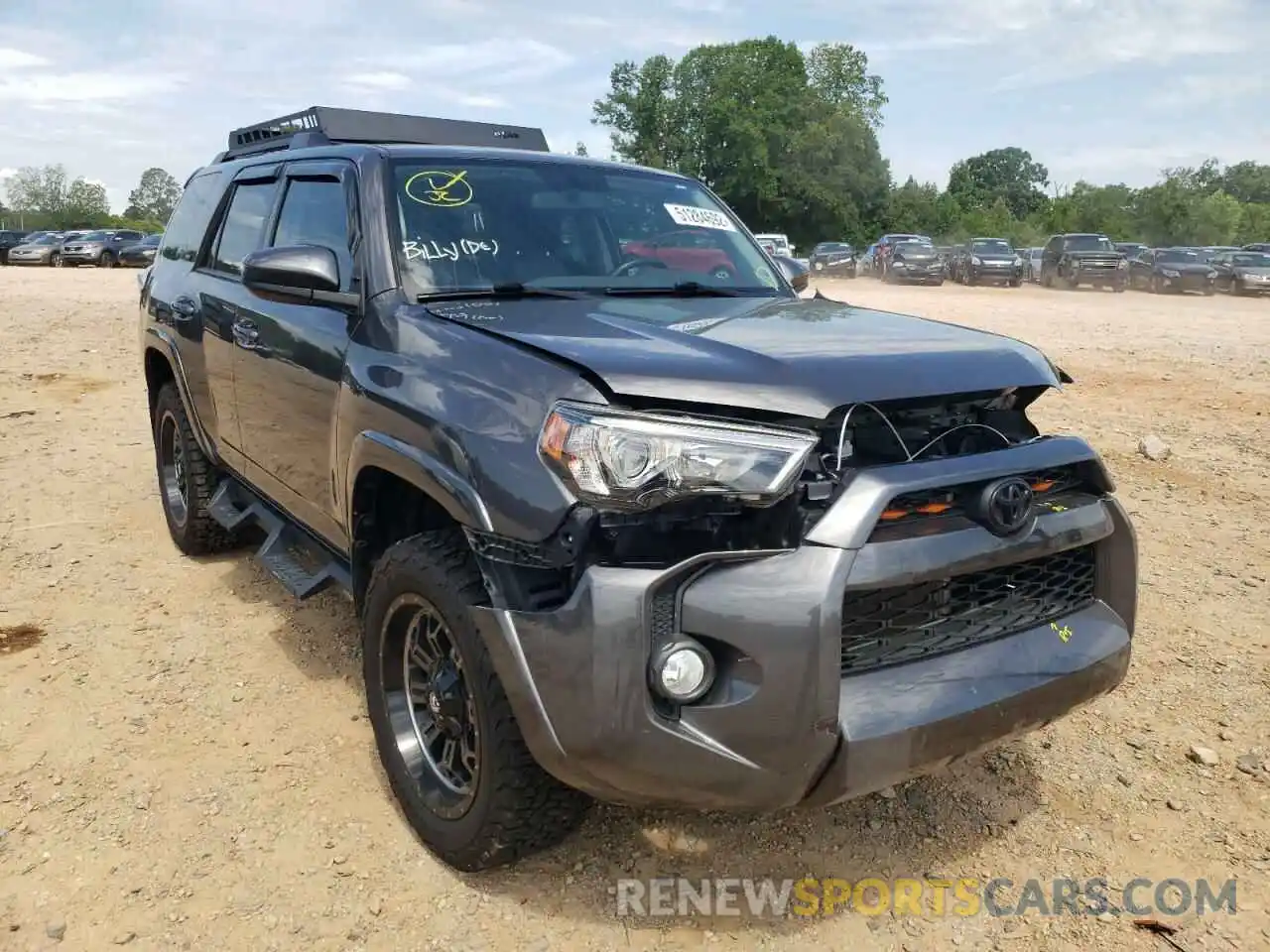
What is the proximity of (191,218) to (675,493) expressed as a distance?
153 inches

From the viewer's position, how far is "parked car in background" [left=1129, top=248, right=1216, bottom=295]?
2891 centimetres

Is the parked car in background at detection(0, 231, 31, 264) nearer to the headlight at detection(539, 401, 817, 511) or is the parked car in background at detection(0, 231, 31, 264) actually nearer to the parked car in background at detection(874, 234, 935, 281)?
the parked car in background at detection(874, 234, 935, 281)

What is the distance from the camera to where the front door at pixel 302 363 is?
10.5 ft

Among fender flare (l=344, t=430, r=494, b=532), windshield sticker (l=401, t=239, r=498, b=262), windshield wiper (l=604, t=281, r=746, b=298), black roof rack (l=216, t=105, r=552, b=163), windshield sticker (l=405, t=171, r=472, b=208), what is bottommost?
fender flare (l=344, t=430, r=494, b=532)

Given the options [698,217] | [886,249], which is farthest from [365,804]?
[886,249]

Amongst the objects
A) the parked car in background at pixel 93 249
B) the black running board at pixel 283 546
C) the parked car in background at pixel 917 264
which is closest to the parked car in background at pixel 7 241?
the parked car in background at pixel 93 249

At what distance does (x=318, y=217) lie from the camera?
356 cm

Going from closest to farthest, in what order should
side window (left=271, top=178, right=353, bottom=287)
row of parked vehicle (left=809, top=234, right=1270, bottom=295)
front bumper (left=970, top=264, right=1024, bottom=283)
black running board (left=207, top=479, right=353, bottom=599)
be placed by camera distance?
side window (left=271, top=178, right=353, bottom=287) < black running board (left=207, top=479, right=353, bottom=599) < row of parked vehicle (left=809, top=234, right=1270, bottom=295) < front bumper (left=970, top=264, right=1024, bottom=283)

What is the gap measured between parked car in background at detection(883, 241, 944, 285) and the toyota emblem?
31311 millimetres

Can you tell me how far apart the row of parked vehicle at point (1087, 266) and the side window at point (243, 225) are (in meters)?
29.8

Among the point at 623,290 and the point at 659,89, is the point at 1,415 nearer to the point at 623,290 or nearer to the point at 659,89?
the point at 623,290

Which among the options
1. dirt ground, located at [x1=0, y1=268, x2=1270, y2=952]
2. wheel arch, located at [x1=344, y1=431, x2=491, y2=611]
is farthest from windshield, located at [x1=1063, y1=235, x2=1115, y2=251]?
wheel arch, located at [x1=344, y1=431, x2=491, y2=611]

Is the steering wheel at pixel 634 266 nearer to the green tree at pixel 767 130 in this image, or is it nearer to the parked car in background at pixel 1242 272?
the parked car in background at pixel 1242 272

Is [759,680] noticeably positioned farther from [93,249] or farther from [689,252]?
[93,249]
